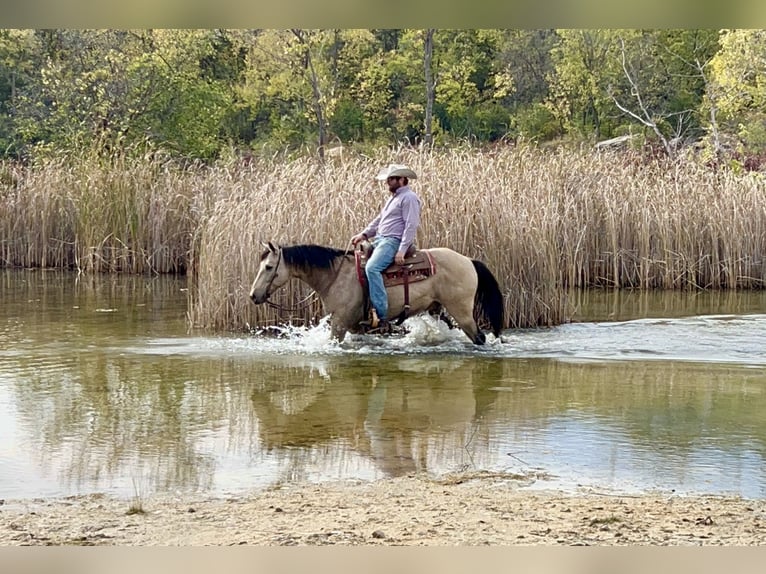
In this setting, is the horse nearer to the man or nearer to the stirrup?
the stirrup

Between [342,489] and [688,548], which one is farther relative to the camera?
[342,489]

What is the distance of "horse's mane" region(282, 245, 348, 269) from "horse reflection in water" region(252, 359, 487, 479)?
1.13 m

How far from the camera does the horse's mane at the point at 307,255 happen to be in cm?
984

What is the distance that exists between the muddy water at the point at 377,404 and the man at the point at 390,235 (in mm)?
613

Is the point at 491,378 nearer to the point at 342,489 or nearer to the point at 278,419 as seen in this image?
the point at 278,419

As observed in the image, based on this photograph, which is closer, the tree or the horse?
the horse

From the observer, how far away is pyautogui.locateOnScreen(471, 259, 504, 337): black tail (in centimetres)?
1008

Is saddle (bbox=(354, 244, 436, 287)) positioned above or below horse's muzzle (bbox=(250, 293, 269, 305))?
above

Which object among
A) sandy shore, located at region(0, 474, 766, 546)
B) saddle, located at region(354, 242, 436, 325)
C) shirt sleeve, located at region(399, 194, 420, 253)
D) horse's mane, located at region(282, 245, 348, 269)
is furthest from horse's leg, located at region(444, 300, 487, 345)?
sandy shore, located at region(0, 474, 766, 546)

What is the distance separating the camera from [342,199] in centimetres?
1171

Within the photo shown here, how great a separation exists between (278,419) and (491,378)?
2349 millimetres

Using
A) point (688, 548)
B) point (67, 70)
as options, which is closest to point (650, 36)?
point (67, 70)

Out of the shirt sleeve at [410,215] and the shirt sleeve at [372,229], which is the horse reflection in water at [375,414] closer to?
the shirt sleeve at [410,215]

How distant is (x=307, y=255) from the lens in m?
9.86
